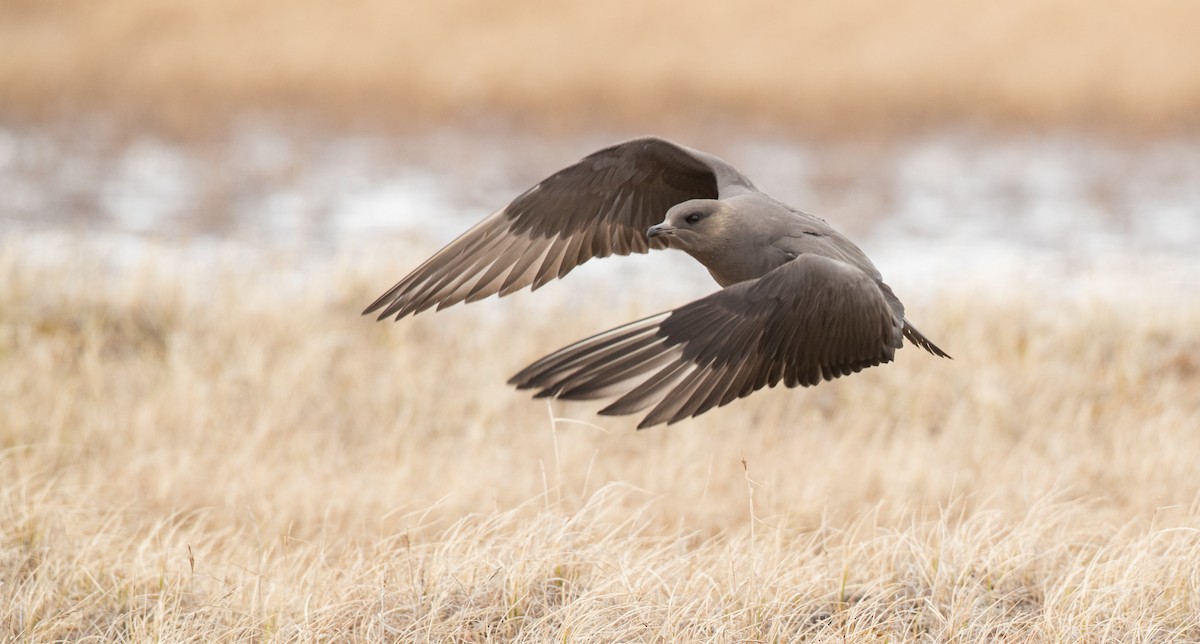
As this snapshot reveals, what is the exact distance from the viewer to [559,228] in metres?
4.82

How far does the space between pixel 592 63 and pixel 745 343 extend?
11420mm

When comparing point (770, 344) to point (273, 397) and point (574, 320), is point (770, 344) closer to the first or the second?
point (273, 397)

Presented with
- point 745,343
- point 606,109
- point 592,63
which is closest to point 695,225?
point 745,343

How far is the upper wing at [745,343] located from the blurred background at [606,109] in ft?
24.1

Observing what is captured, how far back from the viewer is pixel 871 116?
14445 millimetres

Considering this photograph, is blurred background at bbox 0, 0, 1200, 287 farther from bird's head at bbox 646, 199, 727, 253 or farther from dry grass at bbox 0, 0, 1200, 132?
bird's head at bbox 646, 199, 727, 253

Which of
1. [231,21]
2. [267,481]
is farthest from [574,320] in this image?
[231,21]

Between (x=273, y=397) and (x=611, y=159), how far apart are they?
113 inches

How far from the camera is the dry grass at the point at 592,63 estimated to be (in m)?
14.2

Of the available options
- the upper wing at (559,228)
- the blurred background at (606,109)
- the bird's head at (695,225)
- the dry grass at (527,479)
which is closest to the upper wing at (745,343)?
the bird's head at (695,225)

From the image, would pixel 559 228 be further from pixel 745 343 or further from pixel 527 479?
pixel 527 479

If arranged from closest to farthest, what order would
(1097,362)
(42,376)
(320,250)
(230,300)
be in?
1. (42,376)
2. (1097,362)
3. (230,300)
4. (320,250)

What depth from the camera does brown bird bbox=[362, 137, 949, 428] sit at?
3576 mm

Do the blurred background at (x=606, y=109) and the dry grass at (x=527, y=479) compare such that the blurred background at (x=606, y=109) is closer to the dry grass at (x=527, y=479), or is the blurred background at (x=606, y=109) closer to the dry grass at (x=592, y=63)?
the dry grass at (x=592, y=63)
